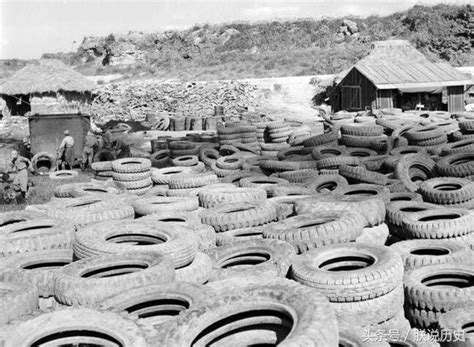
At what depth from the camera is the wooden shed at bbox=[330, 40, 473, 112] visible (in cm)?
3322

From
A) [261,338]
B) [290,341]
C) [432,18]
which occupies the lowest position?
[261,338]

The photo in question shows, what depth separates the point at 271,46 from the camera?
7094 centimetres

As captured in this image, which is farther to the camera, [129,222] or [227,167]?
[227,167]

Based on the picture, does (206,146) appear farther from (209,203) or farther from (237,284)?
(237,284)

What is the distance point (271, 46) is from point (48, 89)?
41.3 meters

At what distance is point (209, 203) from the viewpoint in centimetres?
1120

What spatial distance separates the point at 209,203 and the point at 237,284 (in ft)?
16.7

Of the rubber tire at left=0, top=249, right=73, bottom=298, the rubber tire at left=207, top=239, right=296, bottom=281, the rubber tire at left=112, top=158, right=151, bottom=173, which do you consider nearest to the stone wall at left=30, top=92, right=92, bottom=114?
the rubber tire at left=112, top=158, right=151, bottom=173

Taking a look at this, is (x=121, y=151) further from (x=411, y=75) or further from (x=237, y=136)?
(x=411, y=75)

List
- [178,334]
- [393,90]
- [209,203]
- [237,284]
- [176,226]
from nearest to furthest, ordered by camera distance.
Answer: [178,334], [237,284], [176,226], [209,203], [393,90]

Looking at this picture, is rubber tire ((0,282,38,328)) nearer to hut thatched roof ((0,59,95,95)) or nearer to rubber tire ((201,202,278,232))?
rubber tire ((201,202,278,232))

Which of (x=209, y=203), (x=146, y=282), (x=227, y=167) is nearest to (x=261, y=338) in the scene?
(x=146, y=282)

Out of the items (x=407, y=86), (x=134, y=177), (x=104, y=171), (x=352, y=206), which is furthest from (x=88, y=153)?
(x=407, y=86)

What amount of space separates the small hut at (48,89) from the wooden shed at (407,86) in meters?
17.3
